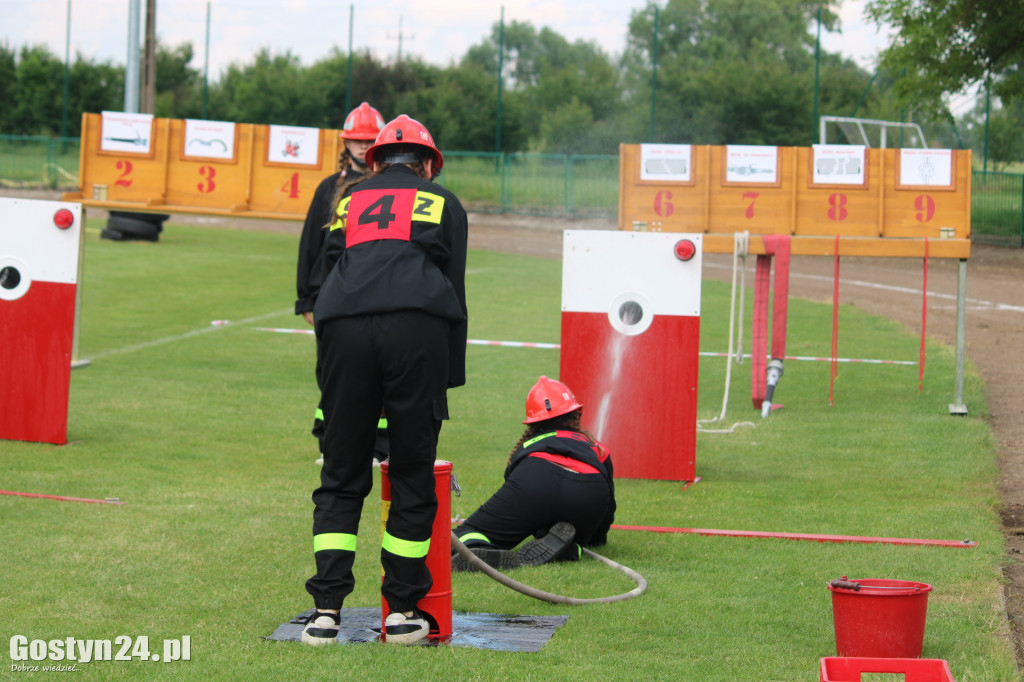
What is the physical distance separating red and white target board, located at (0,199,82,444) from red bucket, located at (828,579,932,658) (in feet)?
18.9

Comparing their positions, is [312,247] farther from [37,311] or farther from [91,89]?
[91,89]

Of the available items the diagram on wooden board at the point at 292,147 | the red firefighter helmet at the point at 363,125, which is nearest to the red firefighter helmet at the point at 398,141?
the red firefighter helmet at the point at 363,125

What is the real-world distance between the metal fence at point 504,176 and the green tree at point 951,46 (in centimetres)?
434

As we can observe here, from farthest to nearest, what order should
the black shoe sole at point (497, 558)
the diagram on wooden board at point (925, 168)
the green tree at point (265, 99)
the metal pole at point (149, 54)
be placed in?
the green tree at point (265, 99), the metal pole at point (149, 54), the diagram on wooden board at point (925, 168), the black shoe sole at point (497, 558)

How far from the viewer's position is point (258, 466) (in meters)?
7.68

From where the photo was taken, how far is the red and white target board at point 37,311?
8.04 m

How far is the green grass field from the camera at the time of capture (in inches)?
166

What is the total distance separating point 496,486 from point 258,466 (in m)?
1.61

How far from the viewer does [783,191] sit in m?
10.6

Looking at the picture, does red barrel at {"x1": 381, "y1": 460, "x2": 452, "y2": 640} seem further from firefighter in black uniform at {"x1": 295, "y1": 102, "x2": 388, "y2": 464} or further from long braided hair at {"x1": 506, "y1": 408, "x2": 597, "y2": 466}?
firefighter in black uniform at {"x1": 295, "y1": 102, "x2": 388, "y2": 464}

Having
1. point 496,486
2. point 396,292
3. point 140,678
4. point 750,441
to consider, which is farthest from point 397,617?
point 750,441

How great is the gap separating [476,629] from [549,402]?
5.66 feet

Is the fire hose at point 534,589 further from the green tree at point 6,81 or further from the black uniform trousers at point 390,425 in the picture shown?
the green tree at point 6,81

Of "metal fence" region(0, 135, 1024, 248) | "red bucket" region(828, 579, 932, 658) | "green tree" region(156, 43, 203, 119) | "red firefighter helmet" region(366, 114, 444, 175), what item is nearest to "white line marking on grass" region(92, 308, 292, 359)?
"red firefighter helmet" region(366, 114, 444, 175)
